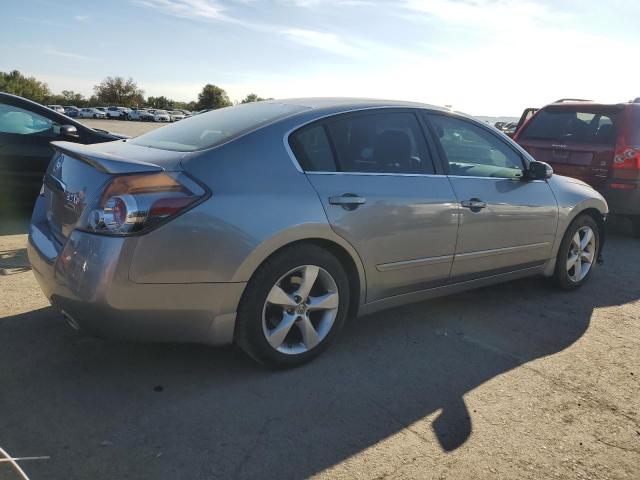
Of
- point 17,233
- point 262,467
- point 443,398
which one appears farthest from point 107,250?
point 17,233

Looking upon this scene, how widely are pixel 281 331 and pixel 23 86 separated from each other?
277 ft

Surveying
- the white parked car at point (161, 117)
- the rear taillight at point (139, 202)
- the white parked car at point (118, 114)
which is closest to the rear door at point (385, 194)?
the rear taillight at point (139, 202)

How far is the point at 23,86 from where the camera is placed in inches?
2931

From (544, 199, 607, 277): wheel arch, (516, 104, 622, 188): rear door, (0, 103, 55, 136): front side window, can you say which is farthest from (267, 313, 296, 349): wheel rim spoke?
(516, 104, 622, 188): rear door

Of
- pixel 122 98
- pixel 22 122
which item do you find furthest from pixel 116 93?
pixel 22 122

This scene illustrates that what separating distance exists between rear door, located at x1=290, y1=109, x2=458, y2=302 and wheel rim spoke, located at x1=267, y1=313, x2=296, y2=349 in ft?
1.83

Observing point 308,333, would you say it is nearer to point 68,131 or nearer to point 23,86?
point 68,131

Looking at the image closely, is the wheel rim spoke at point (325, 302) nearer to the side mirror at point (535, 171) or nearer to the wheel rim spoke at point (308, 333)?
the wheel rim spoke at point (308, 333)

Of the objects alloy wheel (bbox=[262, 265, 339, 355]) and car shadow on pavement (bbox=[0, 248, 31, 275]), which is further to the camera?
car shadow on pavement (bbox=[0, 248, 31, 275])

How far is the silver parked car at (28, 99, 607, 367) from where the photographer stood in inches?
104

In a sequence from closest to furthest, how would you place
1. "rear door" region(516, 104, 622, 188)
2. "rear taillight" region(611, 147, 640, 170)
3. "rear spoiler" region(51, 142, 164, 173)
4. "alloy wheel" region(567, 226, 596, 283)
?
"rear spoiler" region(51, 142, 164, 173) < "alloy wheel" region(567, 226, 596, 283) < "rear taillight" region(611, 147, 640, 170) < "rear door" region(516, 104, 622, 188)

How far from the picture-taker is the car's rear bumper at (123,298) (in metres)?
2.56

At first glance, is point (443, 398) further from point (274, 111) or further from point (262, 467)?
point (274, 111)

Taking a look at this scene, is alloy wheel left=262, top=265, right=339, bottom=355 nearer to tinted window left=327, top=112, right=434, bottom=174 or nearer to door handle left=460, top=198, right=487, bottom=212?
tinted window left=327, top=112, right=434, bottom=174
